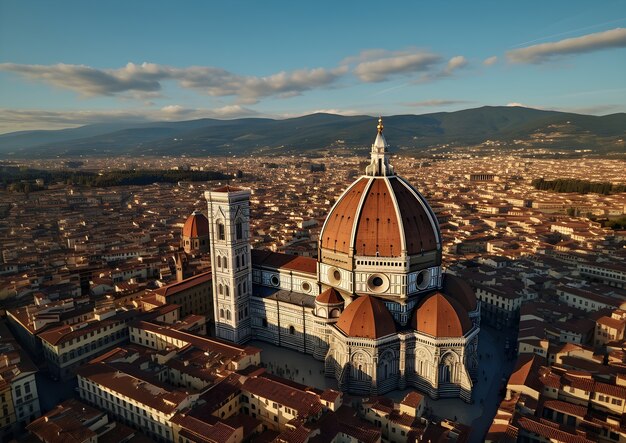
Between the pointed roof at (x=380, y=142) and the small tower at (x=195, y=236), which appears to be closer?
the pointed roof at (x=380, y=142)

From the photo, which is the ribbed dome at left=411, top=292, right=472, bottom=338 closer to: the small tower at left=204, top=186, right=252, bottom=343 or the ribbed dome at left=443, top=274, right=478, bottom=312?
the ribbed dome at left=443, top=274, right=478, bottom=312

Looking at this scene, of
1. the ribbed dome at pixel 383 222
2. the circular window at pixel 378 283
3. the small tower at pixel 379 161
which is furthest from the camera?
the small tower at pixel 379 161

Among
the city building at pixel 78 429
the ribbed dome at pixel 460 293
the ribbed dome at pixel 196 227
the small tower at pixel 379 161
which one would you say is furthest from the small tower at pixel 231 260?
the ribbed dome at pixel 196 227

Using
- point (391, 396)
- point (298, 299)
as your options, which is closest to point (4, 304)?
point (298, 299)

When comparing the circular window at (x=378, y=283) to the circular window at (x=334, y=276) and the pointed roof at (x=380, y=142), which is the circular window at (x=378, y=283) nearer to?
the circular window at (x=334, y=276)

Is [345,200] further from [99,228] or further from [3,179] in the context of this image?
[3,179]

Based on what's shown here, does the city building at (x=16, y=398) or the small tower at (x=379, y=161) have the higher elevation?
the small tower at (x=379, y=161)
